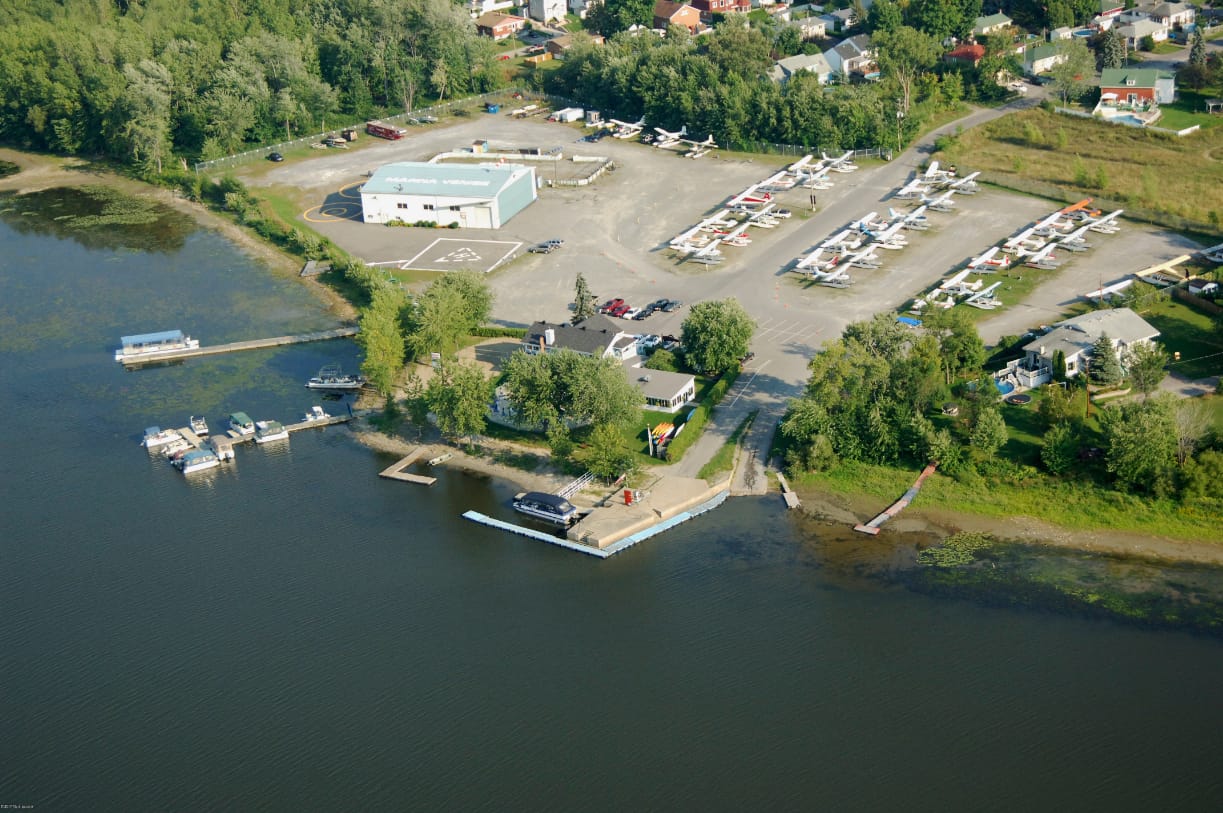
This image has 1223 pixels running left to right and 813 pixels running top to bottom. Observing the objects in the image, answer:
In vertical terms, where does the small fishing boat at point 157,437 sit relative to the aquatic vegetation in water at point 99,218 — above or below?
below

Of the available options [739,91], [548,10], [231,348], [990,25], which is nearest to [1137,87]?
[990,25]

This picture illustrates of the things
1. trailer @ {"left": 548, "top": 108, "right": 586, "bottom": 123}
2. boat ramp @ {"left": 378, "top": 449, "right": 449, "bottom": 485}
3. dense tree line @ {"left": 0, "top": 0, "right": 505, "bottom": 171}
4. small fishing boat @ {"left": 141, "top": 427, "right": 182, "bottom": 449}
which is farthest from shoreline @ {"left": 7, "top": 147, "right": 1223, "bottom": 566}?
trailer @ {"left": 548, "top": 108, "right": 586, "bottom": 123}

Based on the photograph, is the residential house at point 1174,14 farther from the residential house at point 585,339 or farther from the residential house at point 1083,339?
the residential house at point 585,339

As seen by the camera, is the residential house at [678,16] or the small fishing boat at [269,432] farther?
the residential house at [678,16]

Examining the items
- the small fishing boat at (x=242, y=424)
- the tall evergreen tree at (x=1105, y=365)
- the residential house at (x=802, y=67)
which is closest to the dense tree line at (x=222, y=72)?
the residential house at (x=802, y=67)

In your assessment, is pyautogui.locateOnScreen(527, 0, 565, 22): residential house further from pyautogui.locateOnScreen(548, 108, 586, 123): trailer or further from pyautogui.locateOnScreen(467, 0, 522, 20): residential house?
pyautogui.locateOnScreen(548, 108, 586, 123): trailer

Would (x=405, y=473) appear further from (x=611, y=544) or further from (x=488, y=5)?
(x=488, y=5)

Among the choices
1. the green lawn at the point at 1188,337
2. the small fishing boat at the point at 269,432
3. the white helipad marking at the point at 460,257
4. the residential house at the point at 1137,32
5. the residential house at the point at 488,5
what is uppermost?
the residential house at the point at 488,5
